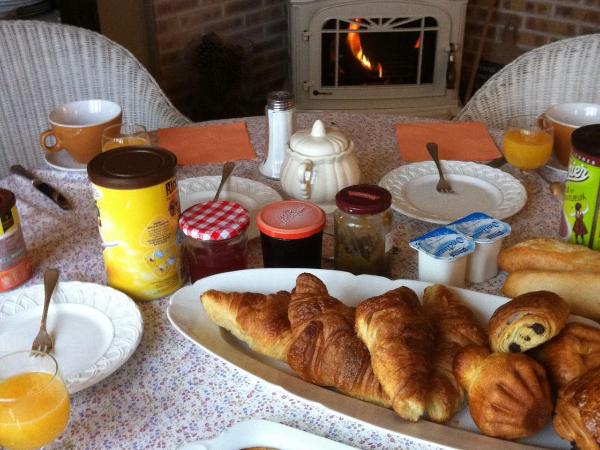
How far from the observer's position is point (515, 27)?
10.2ft

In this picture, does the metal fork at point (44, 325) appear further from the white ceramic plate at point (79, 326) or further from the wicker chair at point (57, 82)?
the wicker chair at point (57, 82)

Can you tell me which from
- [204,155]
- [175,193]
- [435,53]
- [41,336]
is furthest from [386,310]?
[435,53]

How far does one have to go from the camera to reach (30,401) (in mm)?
687

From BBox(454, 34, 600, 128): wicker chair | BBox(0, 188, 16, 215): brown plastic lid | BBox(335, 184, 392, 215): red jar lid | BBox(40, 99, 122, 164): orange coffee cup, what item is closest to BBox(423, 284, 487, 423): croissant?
BBox(335, 184, 392, 215): red jar lid

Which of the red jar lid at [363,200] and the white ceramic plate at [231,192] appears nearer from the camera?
the red jar lid at [363,200]

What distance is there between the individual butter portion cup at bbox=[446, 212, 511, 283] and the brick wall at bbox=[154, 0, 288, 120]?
1980 millimetres

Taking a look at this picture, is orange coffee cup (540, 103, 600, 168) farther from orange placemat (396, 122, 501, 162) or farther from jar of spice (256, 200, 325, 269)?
jar of spice (256, 200, 325, 269)

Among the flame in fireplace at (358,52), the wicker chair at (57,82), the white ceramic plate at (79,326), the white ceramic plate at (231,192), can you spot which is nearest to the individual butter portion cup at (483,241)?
the white ceramic plate at (231,192)

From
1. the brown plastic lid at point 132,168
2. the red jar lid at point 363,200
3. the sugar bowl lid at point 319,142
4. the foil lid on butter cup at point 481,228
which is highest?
the brown plastic lid at point 132,168

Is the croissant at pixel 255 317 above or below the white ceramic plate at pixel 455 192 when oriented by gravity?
above

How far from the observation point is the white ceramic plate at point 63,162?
1.32 m

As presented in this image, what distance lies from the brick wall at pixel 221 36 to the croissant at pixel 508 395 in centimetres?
226

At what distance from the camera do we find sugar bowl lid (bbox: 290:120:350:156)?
3.76 feet

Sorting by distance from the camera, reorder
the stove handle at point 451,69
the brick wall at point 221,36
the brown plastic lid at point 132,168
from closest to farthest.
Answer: the brown plastic lid at point 132,168
the brick wall at point 221,36
the stove handle at point 451,69
